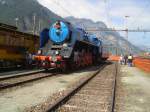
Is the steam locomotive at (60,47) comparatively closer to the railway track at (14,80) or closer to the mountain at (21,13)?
the railway track at (14,80)

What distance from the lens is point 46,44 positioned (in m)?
22.1

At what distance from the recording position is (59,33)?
2150 centimetres

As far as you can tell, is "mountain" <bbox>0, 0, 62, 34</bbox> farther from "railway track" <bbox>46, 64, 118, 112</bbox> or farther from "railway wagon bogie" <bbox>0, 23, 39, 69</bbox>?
"railway track" <bbox>46, 64, 118, 112</bbox>

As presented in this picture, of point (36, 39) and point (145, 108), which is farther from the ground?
point (36, 39)

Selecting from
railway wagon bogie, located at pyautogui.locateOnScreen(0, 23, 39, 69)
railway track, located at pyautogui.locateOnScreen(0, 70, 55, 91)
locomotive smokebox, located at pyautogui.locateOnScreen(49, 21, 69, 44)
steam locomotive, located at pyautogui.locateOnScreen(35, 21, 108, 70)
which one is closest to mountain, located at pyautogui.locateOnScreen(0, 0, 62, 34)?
railway wagon bogie, located at pyautogui.locateOnScreen(0, 23, 39, 69)

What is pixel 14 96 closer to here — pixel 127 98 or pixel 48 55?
pixel 127 98

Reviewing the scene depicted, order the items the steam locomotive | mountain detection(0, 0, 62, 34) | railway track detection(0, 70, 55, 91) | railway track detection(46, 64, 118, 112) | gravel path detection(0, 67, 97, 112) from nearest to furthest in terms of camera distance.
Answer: railway track detection(46, 64, 118, 112) < gravel path detection(0, 67, 97, 112) < railway track detection(0, 70, 55, 91) < the steam locomotive < mountain detection(0, 0, 62, 34)

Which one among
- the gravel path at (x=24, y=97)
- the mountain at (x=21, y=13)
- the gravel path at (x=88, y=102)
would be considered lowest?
the gravel path at (x=88, y=102)

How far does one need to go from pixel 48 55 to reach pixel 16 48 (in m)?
3.29

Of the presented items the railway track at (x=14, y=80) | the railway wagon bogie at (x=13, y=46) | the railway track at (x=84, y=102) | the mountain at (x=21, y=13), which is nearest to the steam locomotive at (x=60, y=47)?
the railway wagon bogie at (x=13, y=46)

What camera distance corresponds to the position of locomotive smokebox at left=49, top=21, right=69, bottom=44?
70.0ft

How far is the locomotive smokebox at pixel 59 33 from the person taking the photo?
21.3 m

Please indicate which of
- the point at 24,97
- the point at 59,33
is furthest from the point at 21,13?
the point at 24,97

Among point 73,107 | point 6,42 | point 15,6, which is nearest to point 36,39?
point 6,42
